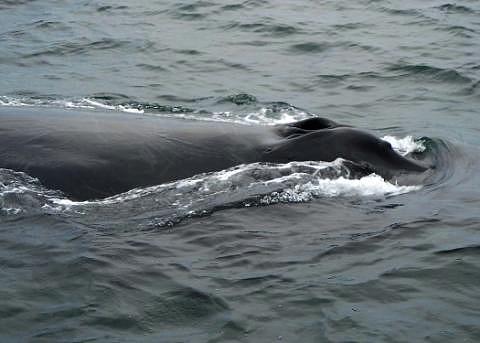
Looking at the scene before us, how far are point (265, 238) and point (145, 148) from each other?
206 centimetres

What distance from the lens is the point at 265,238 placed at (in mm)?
9422

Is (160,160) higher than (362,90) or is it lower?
higher

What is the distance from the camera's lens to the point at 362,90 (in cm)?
1758

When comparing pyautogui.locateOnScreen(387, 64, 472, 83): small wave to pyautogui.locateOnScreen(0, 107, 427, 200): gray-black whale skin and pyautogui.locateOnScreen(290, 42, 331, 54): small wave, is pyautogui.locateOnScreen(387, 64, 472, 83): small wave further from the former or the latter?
pyautogui.locateOnScreen(0, 107, 427, 200): gray-black whale skin

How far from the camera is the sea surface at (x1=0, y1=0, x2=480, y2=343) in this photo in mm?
7699

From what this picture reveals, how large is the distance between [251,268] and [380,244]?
1.56 meters

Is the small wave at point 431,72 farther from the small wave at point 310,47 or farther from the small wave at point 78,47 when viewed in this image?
the small wave at point 78,47

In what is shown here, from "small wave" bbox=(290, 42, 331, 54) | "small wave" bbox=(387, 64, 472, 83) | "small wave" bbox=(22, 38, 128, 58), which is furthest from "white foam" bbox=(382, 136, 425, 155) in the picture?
"small wave" bbox=(22, 38, 128, 58)

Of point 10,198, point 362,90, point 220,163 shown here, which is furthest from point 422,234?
point 362,90

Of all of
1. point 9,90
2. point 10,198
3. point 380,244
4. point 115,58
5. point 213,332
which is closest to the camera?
point 213,332

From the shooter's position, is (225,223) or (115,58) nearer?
(225,223)

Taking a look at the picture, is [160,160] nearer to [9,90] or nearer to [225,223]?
[225,223]

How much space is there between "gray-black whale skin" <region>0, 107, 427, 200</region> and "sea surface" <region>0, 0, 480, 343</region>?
0.17 meters

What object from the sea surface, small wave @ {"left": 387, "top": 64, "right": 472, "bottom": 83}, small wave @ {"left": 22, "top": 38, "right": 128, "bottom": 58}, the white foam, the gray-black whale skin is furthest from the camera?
small wave @ {"left": 22, "top": 38, "right": 128, "bottom": 58}
